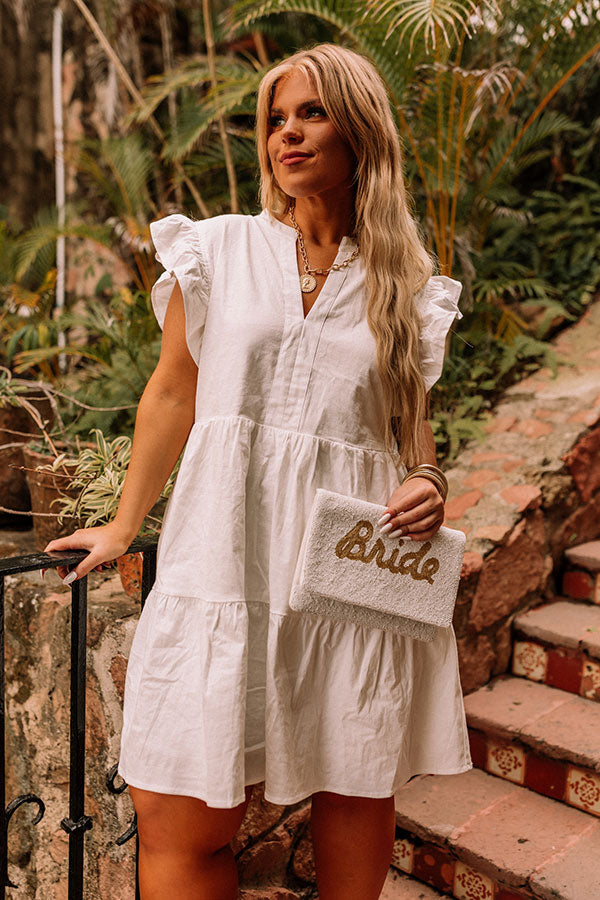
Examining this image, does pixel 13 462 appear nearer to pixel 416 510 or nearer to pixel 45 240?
pixel 416 510

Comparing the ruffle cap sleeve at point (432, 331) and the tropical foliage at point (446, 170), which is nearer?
the ruffle cap sleeve at point (432, 331)

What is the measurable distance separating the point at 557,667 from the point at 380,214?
1.73 metres

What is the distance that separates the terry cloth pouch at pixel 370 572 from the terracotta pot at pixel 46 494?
3.83 ft

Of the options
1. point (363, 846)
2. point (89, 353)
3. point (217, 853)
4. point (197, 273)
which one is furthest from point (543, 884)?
point (89, 353)

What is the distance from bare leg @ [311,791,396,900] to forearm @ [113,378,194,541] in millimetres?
593

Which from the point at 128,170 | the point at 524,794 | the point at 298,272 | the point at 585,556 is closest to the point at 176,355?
the point at 298,272

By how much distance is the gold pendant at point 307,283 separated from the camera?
49.0 inches

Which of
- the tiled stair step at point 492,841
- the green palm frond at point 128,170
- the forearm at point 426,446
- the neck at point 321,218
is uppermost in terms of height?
the green palm frond at point 128,170

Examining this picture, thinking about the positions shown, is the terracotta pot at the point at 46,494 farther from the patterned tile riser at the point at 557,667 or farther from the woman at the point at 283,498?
the patterned tile riser at the point at 557,667

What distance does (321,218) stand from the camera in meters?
1.31

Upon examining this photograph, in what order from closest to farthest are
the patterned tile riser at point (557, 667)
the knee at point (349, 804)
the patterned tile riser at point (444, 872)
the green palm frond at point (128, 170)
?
the knee at point (349, 804) < the patterned tile riser at point (444, 872) < the patterned tile riser at point (557, 667) < the green palm frond at point (128, 170)

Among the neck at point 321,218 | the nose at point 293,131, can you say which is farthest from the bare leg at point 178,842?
the nose at point 293,131

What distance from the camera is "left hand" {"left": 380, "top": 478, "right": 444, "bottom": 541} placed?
3.96ft

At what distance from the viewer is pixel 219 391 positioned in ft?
3.84
